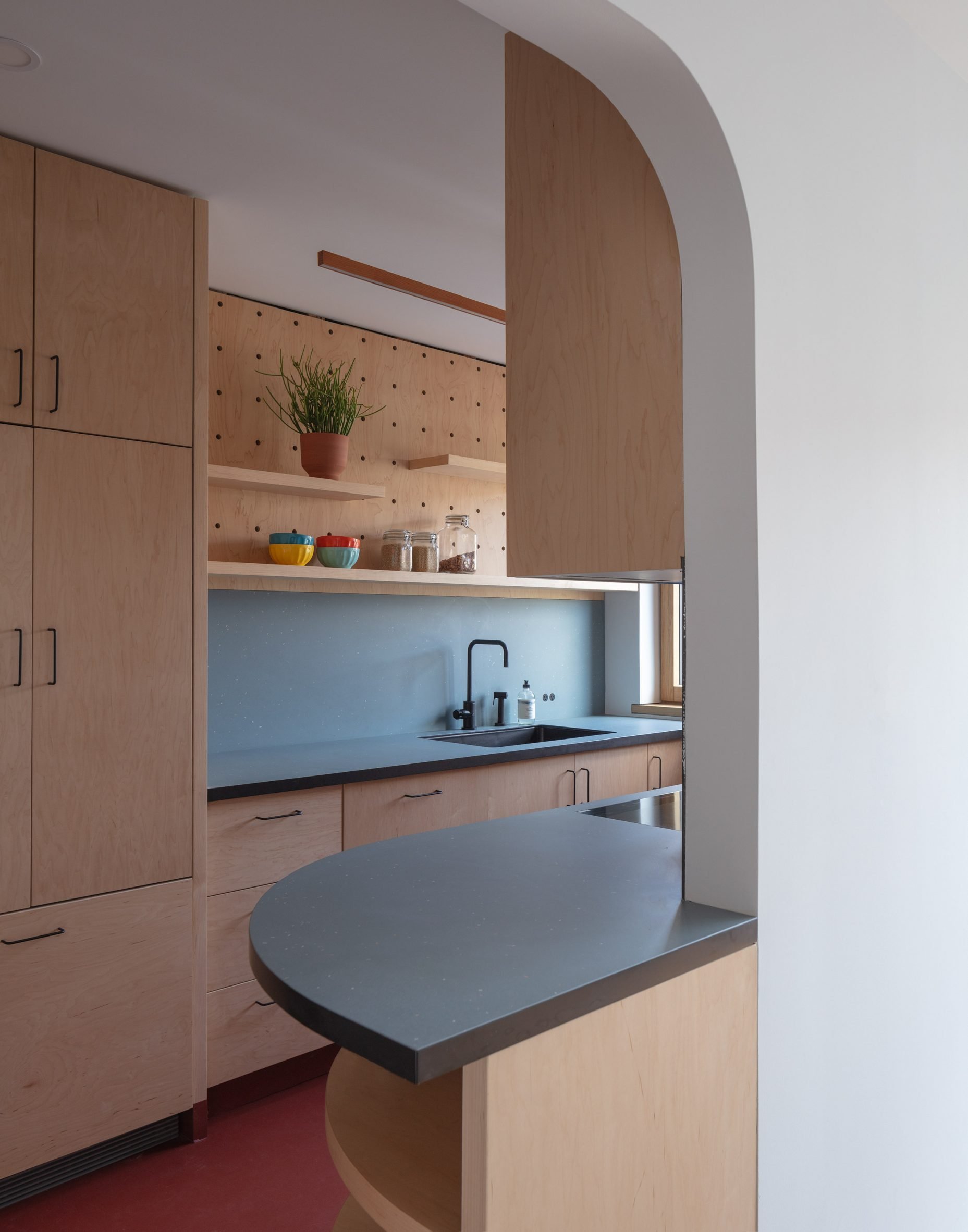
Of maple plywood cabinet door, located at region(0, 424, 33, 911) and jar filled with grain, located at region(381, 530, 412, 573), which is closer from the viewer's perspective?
maple plywood cabinet door, located at region(0, 424, 33, 911)

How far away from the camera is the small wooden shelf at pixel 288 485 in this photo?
2.91 m

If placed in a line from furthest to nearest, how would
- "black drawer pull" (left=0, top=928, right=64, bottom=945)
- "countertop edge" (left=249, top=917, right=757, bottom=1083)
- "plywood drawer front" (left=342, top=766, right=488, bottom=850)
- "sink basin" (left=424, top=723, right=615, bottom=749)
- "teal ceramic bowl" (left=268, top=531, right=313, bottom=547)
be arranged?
"sink basin" (left=424, top=723, right=615, bottom=749) < "teal ceramic bowl" (left=268, top=531, right=313, bottom=547) < "plywood drawer front" (left=342, top=766, right=488, bottom=850) < "black drawer pull" (left=0, top=928, right=64, bottom=945) < "countertop edge" (left=249, top=917, right=757, bottom=1083)

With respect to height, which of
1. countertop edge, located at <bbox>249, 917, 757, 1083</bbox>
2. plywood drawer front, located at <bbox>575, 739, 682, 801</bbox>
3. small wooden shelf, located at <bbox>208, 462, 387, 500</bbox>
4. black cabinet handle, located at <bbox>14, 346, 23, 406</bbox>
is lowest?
plywood drawer front, located at <bbox>575, 739, 682, 801</bbox>

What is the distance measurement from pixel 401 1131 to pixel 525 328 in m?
1.28

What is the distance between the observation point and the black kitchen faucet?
3.80m

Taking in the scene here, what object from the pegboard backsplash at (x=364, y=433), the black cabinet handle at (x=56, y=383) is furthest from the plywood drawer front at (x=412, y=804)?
the black cabinet handle at (x=56, y=383)

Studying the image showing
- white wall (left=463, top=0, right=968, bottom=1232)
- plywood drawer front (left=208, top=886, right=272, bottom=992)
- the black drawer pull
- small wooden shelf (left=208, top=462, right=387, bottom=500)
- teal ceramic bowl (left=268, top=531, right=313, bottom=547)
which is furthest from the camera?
teal ceramic bowl (left=268, top=531, right=313, bottom=547)

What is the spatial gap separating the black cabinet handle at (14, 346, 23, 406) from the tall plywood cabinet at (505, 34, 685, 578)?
122 centimetres

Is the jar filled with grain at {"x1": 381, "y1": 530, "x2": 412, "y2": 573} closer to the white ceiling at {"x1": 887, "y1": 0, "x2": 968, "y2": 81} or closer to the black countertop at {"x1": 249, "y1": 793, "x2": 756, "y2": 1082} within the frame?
the black countertop at {"x1": 249, "y1": 793, "x2": 756, "y2": 1082}

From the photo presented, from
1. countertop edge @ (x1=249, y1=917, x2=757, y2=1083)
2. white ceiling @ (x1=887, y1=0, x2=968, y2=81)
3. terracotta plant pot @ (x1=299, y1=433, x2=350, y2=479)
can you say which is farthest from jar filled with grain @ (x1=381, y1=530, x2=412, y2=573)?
countertop edge @ (x1=249, y1=917, x2=757, y2=1083)

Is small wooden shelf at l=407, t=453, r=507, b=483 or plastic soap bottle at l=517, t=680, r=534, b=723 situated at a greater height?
small wooden shelf at l=407, t=453, r=507, b=483

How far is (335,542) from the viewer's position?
3244 mm

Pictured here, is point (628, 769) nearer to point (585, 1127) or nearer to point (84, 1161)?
point (84, 1161)

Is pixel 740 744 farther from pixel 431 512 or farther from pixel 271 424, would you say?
pixel 431 512
